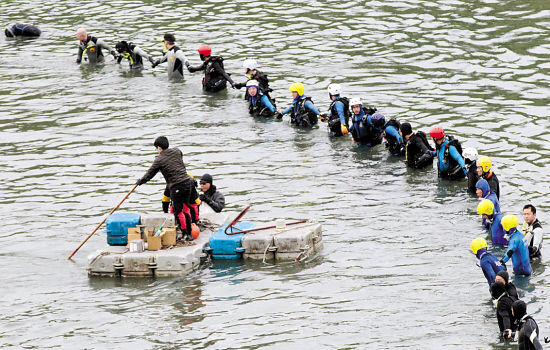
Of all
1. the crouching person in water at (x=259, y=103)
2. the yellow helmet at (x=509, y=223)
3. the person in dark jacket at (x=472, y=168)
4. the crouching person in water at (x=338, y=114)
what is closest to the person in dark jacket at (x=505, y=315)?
the yellow helmet at (x=509, y=223)

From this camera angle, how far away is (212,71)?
28.8m

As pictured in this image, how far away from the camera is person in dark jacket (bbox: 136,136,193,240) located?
17484 millimetres

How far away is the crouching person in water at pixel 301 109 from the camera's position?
2527 centimetres

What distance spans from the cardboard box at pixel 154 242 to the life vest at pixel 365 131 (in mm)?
8109

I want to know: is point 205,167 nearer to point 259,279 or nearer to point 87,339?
point 259,279

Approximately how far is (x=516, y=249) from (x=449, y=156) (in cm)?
553

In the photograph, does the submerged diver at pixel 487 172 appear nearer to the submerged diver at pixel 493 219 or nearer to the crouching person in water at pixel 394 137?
the submerged diver at pixel 493 219

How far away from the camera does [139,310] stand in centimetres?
1570

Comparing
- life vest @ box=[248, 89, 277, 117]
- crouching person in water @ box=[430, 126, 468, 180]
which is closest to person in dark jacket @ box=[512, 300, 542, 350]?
crouching person in water @ box=[430, 126, 468, 180]

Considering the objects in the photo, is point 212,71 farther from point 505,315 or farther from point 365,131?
point 505,315

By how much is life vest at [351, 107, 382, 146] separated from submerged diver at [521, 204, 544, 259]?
7629mm

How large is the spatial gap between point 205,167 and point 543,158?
8.35 meters

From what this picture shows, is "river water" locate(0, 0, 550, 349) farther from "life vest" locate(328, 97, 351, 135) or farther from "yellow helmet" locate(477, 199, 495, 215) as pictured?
"yellow helmet" locate(477, 199, 495, 215)

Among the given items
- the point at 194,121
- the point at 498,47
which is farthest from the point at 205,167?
the point at 498,47
